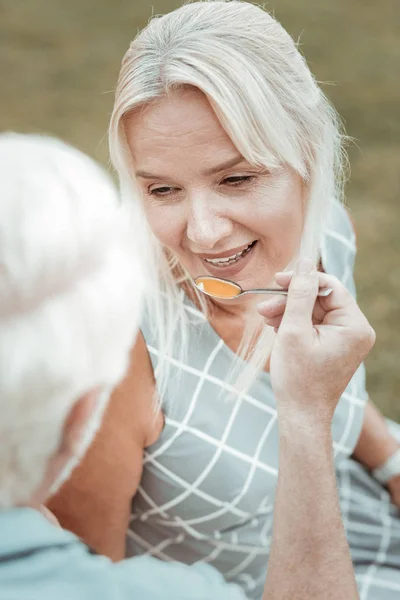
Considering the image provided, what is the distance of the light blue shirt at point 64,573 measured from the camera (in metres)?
0.94

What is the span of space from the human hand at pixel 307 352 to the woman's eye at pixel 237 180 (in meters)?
0.32

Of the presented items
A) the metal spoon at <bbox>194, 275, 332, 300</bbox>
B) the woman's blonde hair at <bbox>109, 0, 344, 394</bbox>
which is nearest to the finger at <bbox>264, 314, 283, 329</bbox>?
the metal spoon at <bbox>194, 275, 332, 300</bbox>

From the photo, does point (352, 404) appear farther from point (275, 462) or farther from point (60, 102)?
point (60, 102)

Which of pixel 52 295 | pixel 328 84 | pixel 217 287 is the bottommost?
pixel 328 84

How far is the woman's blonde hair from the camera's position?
1.69 m

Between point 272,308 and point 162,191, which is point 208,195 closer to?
point 162,191

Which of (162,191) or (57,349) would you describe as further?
(162,191)

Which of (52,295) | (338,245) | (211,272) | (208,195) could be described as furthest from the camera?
(338,245)

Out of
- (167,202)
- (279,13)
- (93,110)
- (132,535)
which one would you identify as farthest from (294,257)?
(279,13)

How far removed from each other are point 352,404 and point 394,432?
322 mm

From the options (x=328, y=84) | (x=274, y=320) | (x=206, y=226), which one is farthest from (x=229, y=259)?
(x=328, y=84)

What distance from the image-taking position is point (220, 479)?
1866mm

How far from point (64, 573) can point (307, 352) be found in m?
0.68

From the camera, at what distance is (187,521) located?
6.31 feet
